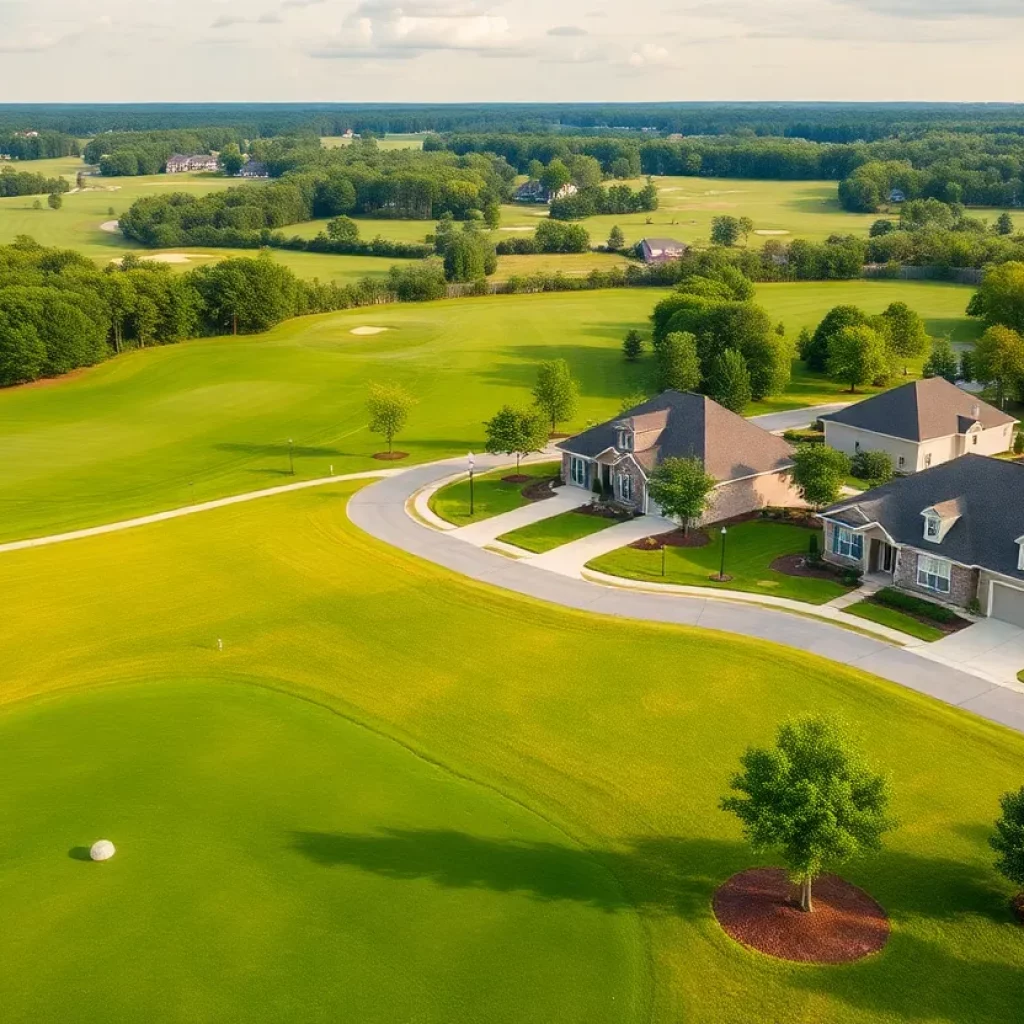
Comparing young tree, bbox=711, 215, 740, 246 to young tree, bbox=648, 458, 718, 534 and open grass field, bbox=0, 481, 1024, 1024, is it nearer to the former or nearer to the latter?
young tree, bbox=648, 458, 718, 534

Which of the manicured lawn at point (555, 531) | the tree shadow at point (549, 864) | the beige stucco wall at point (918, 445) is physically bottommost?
the tree shadow at point (549, 864)

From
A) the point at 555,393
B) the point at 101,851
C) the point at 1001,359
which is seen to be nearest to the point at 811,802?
the point at 101,851

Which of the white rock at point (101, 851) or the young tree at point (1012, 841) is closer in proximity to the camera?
the young tree at point (1012, 841)

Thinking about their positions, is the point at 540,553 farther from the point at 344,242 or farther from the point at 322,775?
the point at 344,242

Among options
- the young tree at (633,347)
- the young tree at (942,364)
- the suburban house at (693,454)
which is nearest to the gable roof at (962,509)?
the suburban house at (693,454)

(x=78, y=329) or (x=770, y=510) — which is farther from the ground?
(x=78, y=329)

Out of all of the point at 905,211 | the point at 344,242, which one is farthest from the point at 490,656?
the point at 905,211

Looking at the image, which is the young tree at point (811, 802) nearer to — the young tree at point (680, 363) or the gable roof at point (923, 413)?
the gable roof at point (923, 413)
